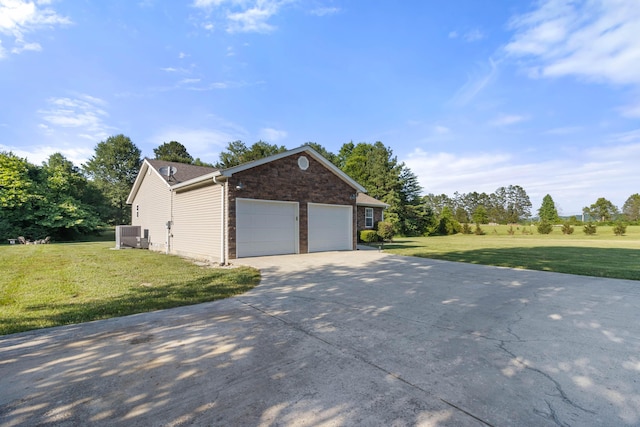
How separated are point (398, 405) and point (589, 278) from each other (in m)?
8.03

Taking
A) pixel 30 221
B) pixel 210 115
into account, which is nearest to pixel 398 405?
pixel 210 115

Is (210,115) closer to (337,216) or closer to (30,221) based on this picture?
(337,216)

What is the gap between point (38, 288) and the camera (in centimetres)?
603

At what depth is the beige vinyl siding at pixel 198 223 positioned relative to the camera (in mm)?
10453

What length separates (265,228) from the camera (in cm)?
A: 1108

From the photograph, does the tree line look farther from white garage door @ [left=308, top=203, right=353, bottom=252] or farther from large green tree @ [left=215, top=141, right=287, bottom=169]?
white garage door @ [left=308, top=203, right=353, bottom=252]

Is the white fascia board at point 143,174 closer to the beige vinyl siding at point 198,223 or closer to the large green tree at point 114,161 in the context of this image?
the beige vinyl siding at point 198,223

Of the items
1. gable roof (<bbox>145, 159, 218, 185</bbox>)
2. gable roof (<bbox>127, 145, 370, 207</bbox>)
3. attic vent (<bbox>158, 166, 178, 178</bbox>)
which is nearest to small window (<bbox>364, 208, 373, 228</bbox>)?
gable roof (<bbox>127, 145, 370, 207</bbox>)

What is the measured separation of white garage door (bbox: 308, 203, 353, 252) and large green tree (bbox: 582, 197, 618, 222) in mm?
63378

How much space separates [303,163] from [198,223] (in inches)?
194

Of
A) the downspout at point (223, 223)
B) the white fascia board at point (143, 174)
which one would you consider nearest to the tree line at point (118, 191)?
the white fascia board at point (143, 174)

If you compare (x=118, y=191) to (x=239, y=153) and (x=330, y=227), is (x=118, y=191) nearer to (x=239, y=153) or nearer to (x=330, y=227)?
(x=239, y=153)

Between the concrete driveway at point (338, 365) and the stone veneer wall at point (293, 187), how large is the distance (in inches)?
231

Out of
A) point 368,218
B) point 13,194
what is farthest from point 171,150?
point 368,218
